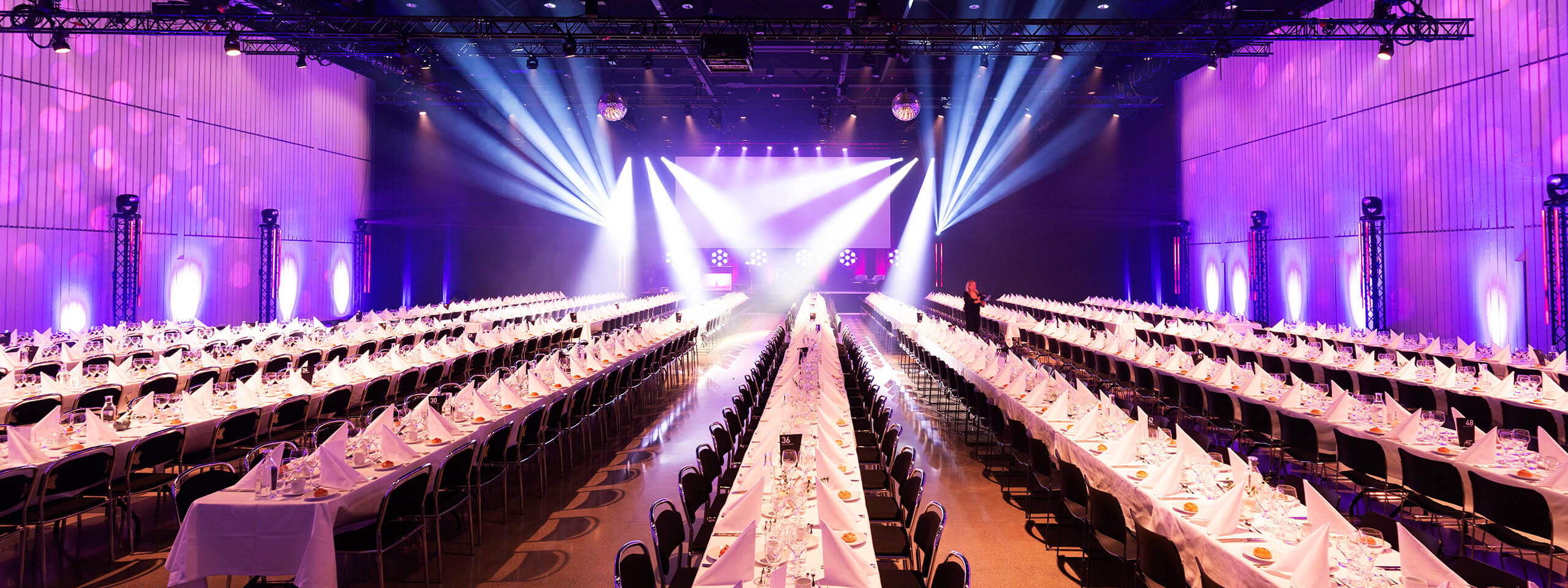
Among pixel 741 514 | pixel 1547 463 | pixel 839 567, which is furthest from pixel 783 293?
pixel 839 567

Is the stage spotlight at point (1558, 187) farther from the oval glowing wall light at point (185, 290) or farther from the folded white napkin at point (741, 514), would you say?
the oval glowing wall light at point (185, 290)

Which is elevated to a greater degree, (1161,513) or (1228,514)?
(1228,514)

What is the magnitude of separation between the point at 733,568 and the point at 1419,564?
219cm

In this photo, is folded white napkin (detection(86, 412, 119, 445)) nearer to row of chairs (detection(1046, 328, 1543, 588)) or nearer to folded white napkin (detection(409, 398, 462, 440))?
folded white napkin (detection(409, 398, 462, 440))

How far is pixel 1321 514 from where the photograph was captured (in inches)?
110

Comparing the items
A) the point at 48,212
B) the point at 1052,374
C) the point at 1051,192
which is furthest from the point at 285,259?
the point at 1051,192

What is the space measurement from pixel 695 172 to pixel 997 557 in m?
19.9

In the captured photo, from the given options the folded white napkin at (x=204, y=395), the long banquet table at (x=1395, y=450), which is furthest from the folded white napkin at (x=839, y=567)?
the folded white napkin at (x=204, y=395)

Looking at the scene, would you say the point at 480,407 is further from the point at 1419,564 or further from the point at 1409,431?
the point at 1409,431

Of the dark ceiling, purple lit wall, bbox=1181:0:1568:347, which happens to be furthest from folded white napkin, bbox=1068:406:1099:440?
purple lit wall, bbox=1181:0:1568:347

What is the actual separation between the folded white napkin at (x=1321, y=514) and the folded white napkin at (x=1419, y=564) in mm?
188

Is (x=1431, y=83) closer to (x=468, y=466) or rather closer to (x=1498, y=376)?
(x=1498, y=376)

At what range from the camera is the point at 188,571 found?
330cm

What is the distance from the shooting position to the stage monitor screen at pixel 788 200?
22.8 meters
